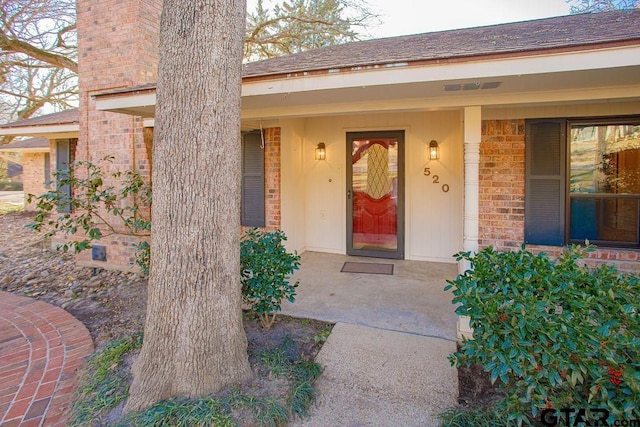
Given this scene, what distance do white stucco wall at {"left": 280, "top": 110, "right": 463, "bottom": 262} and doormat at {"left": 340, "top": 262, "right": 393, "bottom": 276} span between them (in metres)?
0.65

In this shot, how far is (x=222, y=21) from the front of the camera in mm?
2434

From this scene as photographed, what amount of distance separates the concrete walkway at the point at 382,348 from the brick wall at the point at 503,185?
968 millimetres

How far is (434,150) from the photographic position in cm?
598

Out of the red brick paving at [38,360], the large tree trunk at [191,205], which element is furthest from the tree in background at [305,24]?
the red brick paving at [38,360]

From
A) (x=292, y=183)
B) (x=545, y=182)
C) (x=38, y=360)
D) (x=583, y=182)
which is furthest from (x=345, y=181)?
(x=38, y=360)

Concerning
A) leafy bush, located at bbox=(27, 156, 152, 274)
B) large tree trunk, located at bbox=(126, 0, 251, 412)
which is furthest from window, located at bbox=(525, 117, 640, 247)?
leafy bush, located at bbox=(27, 156, 152, 274)

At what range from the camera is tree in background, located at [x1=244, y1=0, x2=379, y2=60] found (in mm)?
11609

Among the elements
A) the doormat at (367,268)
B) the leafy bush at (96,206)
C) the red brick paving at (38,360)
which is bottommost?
the red brick paving at (38,360)

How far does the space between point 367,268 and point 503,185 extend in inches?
91.7

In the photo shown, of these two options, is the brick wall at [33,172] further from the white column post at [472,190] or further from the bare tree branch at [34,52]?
the white column post at [472,190]

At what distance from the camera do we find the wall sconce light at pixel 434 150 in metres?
5.97

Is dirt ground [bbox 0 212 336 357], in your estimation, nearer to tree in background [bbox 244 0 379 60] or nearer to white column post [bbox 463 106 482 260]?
white column post [bbox 463 106 482 260]

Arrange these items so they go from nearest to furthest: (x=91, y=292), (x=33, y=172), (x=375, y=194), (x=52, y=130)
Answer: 1. (x=91, y=292)
2. (x=375, y=194)
3. (x=52, y=130)
4. (x=33, y=172)

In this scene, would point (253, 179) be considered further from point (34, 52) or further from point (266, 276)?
point (34, 52)
